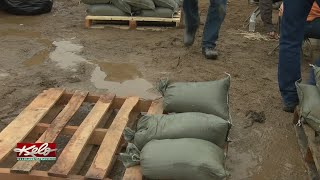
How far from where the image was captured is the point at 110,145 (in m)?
2.60

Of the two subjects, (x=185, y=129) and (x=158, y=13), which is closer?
(x=185, y=129)

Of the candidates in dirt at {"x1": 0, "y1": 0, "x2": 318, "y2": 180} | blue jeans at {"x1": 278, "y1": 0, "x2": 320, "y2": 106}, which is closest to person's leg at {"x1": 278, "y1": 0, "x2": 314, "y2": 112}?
blue jeans at {"x1": 278, "y1": 0, "x2": 320, "y2": 106}

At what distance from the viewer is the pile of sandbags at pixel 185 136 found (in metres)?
2.15

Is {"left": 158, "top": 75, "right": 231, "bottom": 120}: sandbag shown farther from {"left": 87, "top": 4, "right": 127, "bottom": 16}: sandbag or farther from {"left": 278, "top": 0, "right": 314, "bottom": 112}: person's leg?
{"left": 87, "top": 4, "right": 127, "bottom": 16}: sandbag

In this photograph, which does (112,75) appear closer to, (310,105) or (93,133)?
(93,133)

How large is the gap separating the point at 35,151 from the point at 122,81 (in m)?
1.76

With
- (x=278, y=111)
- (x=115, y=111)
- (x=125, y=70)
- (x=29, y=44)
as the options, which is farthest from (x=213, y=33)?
(x=29, y=44)

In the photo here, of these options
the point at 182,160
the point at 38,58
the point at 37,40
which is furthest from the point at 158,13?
the point at 182,160

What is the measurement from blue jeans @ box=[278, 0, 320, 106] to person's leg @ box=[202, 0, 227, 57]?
1.30 metres

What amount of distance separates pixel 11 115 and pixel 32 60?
4.52ft

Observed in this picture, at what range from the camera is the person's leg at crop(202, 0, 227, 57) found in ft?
15.0

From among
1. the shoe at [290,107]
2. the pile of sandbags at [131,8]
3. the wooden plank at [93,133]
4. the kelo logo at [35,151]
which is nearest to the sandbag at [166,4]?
the pile of sandbags at [131,8]

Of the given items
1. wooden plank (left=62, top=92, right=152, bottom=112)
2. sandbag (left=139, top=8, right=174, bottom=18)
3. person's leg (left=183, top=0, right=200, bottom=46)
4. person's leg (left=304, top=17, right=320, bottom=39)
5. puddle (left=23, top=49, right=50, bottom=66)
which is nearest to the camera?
wooden plank (left=62, top=92, right=152, bottom=112)

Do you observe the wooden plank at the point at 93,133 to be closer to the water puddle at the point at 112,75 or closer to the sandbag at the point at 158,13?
the water puddle at the point at 112,75
